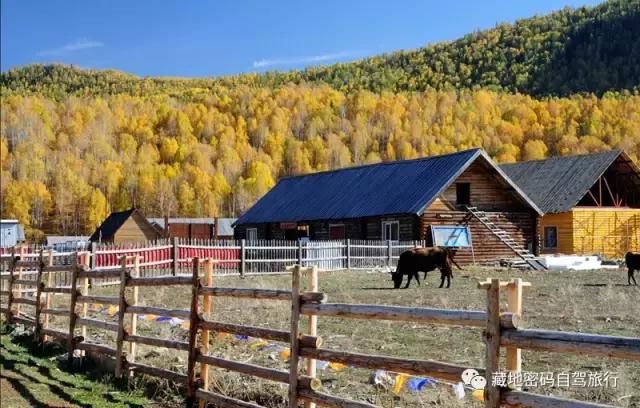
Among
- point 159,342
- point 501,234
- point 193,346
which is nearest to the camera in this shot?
point 193,346

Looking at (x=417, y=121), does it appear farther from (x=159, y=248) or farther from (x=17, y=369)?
(x=17, y=369)

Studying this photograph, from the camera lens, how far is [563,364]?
939 centimetres

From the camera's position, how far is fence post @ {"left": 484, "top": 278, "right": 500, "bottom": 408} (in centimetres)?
551

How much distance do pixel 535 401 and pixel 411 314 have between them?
152cm

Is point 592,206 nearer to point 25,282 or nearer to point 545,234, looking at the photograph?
point 545,234

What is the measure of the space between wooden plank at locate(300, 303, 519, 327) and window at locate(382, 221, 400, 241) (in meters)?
28.7

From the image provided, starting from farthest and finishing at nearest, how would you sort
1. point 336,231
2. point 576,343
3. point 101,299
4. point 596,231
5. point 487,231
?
point 596,231 < point 336,231 < point 487,231 < point 101,299 < point 576,343

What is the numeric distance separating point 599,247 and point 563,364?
1431 inches

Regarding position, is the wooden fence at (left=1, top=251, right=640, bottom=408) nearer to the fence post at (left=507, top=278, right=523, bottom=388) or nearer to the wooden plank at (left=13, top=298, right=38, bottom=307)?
the fence post at (left=507, top=278, right=523, bottom=388)

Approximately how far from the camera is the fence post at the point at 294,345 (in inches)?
292

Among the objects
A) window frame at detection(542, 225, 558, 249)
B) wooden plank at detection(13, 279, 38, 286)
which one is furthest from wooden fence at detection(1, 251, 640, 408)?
window frame at detection(542, 225, 558, 249)

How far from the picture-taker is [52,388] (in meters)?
10.3

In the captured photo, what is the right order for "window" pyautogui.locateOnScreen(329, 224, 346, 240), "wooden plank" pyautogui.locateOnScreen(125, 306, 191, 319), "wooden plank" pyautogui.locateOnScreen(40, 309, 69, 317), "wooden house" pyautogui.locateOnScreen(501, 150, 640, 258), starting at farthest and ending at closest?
"wooden house" pyautogui.locateOnScreen(501, 150, 640, 258)
"window" pyautogui.locateOnScreen(329, 224, 346, 240)
"wooden plank" pyautogui.locateOnScreen(40, 309, 69, 317)
"wooden plank" pyautogui.locateOnScreen(125, 306, 191, 319)

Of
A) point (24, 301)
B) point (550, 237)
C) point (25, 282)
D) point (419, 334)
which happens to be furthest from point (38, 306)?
point (550, 237)
